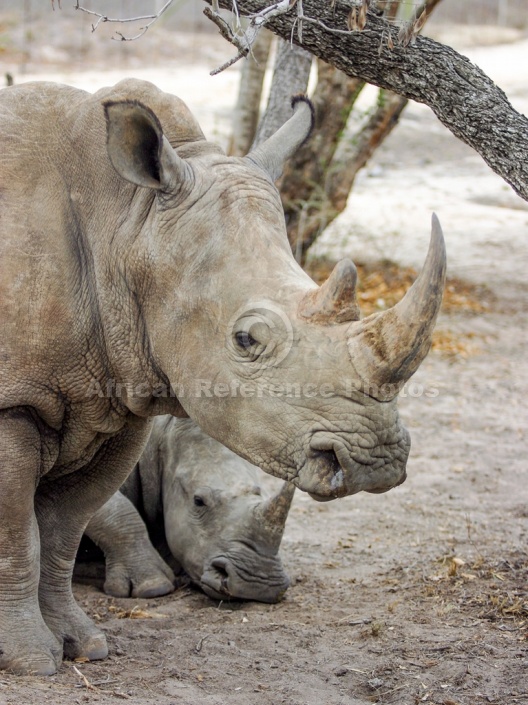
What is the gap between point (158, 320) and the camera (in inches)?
182

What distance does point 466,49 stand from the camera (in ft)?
107

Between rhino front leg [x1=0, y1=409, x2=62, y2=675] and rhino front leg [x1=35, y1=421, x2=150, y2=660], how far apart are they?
0.44 m

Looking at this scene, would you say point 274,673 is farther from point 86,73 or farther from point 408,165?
point 86,73

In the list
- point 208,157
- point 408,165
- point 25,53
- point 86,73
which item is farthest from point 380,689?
point 25,53

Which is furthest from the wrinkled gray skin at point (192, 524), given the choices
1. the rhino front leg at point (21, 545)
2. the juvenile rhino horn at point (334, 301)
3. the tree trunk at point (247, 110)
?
the tree trunk at point (247, 110)

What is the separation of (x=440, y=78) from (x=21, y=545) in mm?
3035

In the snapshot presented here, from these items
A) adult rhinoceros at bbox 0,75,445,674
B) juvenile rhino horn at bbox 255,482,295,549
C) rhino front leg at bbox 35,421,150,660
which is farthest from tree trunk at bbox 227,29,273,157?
rhino front leg at bbox 35,421,150,660

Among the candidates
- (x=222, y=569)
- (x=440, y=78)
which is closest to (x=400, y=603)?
(x=222, y=569)

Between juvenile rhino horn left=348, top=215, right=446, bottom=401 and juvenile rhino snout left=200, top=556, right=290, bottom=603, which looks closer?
juvenile rhino horn left=348, top=215, right=446, bottom=401

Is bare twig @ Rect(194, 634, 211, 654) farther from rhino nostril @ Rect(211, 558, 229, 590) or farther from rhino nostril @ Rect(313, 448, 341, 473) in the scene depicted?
rhino nostril @ Rect(313, 448, 341, 473)

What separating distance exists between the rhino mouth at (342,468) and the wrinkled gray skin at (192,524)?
1.94 m

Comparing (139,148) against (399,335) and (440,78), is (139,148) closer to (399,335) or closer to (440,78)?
(399,335)

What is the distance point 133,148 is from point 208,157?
18.6 inches

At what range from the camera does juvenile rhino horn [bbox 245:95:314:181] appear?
5070 mm
